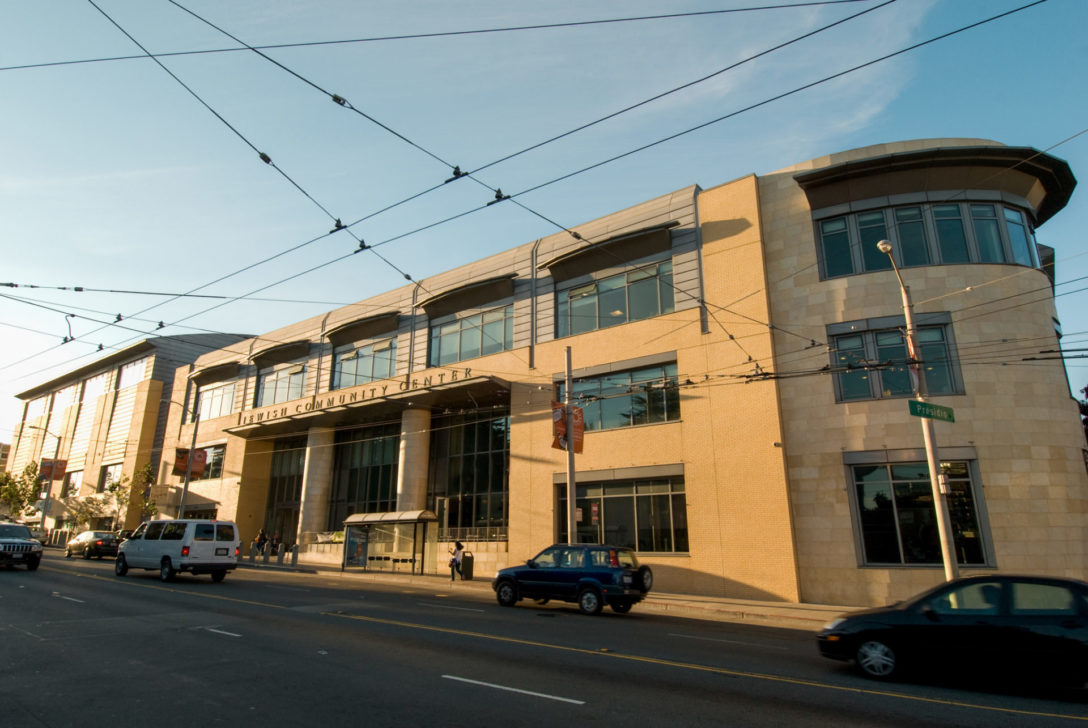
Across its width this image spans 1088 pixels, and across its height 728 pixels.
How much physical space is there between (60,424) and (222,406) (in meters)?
34.8

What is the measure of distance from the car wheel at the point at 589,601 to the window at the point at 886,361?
33.6 ft

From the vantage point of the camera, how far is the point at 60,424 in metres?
66.9

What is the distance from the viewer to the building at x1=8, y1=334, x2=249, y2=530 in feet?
171

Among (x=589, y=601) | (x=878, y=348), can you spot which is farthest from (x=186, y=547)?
(x=878, y=348)

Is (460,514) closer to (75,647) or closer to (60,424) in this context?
(75,647)

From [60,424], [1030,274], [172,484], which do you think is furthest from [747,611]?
[60,424]

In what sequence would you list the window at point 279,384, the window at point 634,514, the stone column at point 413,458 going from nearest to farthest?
the window at point 634,514 → the stone column at point 413,458 → the window at point 279,384

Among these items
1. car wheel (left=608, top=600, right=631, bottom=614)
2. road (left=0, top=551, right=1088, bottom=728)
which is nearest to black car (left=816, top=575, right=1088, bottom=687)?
road (left=0, top=551, right=1088, bottom=728)

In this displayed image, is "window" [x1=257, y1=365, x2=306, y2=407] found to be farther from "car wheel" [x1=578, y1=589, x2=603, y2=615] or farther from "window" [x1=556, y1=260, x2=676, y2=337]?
"car wheel" [x1=578, y1=589, x2=603, y2=615]

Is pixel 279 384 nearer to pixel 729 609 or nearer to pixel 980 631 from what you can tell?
pixel 729 609

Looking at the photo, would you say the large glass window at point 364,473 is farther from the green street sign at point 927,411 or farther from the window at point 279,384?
the green street sign at point 927,411

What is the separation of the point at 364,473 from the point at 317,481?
289cm

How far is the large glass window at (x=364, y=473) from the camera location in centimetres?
3559

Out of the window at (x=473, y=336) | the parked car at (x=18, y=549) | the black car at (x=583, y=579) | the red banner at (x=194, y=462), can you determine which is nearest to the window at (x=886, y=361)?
the black car at (x=583, y=579)
